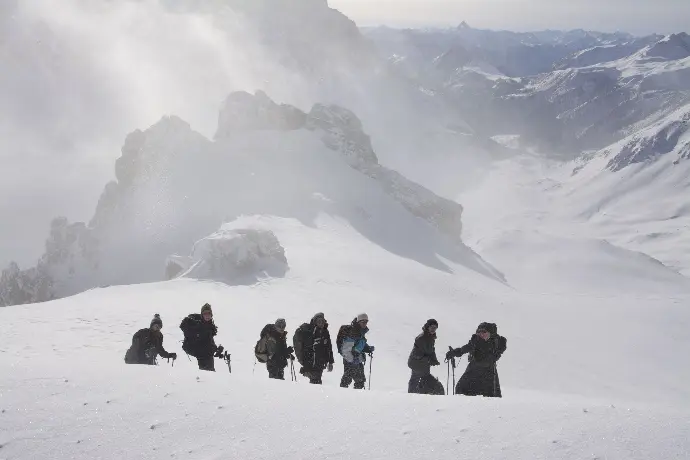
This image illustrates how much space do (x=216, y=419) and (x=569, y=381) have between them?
73.3 ft

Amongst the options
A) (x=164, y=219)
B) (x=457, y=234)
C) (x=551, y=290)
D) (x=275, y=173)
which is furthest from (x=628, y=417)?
(x=551, y=290)

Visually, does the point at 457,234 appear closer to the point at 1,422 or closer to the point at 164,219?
the point at 164,219

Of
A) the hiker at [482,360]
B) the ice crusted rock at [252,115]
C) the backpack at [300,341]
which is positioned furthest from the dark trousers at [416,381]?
the ice crusted rock at [252,115]

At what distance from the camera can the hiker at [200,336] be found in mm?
11914

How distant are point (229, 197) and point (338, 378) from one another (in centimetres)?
3977

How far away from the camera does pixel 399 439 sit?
711cm

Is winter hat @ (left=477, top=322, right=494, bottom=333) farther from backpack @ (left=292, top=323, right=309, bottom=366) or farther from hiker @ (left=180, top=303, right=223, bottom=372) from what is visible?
hiker @ (left=180, top=303, right=223, bottom=372)

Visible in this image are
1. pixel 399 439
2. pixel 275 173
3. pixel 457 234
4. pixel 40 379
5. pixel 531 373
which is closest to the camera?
pixel 399 439

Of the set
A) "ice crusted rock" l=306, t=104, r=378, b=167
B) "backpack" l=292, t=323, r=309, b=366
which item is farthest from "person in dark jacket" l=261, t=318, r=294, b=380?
"ice crusted rock" l=306, t=104, r=378, b=167

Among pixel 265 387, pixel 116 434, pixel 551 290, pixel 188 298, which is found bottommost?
pixel 116 434

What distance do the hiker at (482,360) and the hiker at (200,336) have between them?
17.8 ft

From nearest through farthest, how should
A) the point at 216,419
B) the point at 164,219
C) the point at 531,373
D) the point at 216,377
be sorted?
the point at 216,419 < the point at 216,377 < the point at 531,373 < the point at 164,219

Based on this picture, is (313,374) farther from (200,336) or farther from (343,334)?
(200,336)

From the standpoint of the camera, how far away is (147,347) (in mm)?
11914
